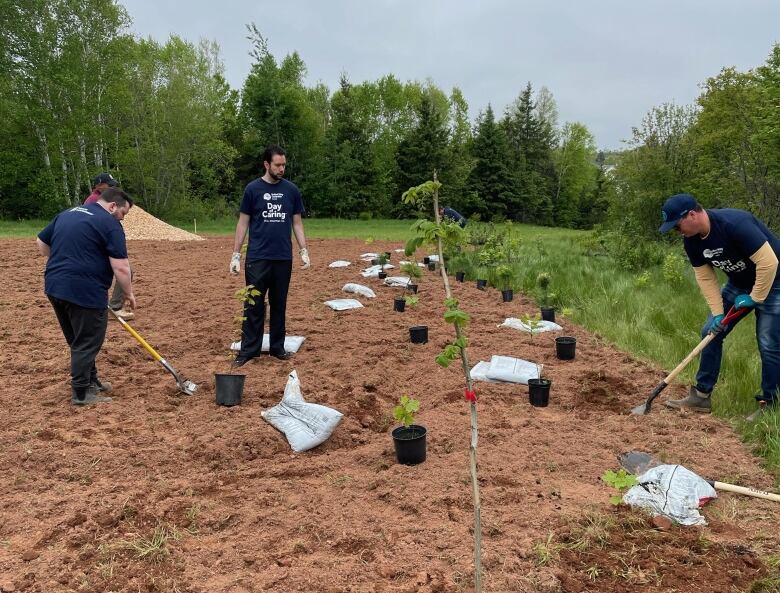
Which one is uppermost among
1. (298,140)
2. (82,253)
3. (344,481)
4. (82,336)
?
(298,140)

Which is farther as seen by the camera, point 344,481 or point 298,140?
point 298,140

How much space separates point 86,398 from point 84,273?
90 centimetres

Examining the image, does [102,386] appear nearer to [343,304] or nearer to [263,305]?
[263,305]

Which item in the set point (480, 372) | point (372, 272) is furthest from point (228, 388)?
point (372, 272)

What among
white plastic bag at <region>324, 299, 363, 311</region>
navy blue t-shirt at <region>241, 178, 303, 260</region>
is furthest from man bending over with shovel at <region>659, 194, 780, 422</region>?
white plastic bag at <region>324, 299, 363, 311</region>

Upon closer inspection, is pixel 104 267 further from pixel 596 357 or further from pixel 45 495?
pixel 596 357

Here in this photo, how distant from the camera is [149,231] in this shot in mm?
14977

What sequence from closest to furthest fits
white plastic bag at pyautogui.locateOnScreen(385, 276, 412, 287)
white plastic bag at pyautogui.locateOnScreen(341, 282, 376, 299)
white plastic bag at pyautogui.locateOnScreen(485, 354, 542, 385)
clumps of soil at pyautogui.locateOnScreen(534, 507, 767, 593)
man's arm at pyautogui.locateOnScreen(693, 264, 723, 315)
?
clumps of soil at pyautogui.locateOnScreen(534, 507, 767, 593)
man's arm at pyautogui.locateOnScreen(693, 264, 723, 315)
white plastic bag at pyautogui.locateOnScreen(485, 354, 542, 385)
white plastic bag at pyautogui.locateOnScreen(341, 282, 376, 299)
white plastic bag at pyautogui.locateOnScreen(385, 276, 412, 287)

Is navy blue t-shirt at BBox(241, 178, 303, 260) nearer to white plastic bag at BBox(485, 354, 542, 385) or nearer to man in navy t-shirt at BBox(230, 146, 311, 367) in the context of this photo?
man in navy t-shirt at BBox(230, 146, 311, 367)

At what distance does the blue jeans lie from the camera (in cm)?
337

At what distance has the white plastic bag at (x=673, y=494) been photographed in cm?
244

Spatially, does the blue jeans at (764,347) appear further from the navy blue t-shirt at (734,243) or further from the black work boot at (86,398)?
the black work boot at (86,398)

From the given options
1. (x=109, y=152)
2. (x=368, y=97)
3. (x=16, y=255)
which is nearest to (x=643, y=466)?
(x=16, y=255)

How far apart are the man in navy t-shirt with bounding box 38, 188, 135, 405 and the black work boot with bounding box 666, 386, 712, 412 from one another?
13.1 ft
